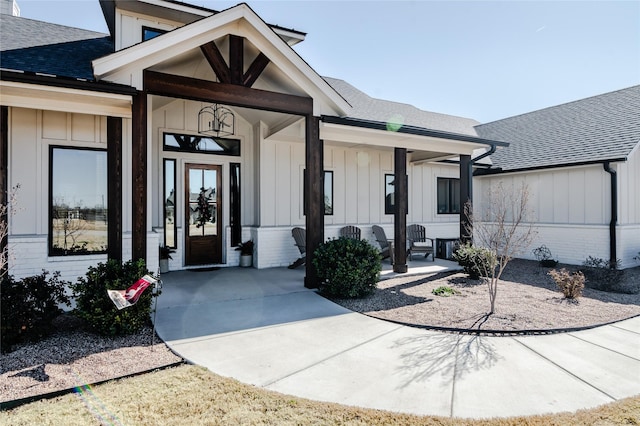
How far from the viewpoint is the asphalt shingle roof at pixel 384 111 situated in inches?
406

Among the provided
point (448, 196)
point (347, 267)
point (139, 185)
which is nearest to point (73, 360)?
point (139, 185)

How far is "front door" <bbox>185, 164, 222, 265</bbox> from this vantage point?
8828 mm

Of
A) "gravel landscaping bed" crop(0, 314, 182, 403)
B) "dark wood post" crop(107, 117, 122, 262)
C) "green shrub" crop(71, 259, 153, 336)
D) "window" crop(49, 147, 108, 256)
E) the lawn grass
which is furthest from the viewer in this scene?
"window" crop(49, 147, 108, 256)

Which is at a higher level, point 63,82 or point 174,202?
point 63,82

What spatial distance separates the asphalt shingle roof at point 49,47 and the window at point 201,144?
2.24 m

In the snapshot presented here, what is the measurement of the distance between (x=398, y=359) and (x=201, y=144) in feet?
24.1

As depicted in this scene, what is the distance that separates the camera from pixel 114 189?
5.07m

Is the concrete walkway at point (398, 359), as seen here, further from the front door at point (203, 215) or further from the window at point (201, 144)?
the window at point (201, 144)

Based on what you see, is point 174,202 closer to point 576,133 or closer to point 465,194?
point 465,194

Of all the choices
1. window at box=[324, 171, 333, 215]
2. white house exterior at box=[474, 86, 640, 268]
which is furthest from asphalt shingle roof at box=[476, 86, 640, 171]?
window at box=[324, 171, 333, 215]

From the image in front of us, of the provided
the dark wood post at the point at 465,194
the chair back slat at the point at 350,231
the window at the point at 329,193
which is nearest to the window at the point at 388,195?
the chair back slat at the point at 350,231

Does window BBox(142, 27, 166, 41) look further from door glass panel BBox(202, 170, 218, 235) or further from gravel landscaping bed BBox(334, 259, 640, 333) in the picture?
gravel landscaping bed BBox(334, 259, 640, 333)

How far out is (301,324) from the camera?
4.89 meters

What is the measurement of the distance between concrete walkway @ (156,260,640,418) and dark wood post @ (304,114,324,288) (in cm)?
124
